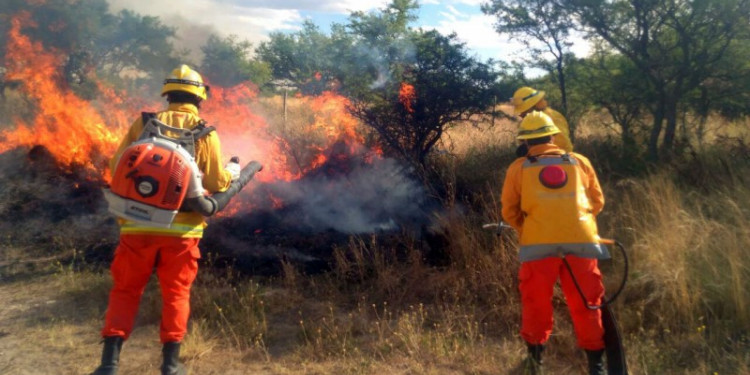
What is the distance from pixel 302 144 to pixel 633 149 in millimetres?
5144

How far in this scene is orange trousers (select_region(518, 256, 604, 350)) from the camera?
11.2 ft

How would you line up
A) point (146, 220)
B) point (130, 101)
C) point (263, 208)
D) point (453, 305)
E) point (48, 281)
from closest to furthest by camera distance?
point (146, 220), point (453, 305), point (48, 281), point (263, 208), point (130, 101)

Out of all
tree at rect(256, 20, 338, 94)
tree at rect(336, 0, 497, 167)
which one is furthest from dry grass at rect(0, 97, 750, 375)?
tree at rect(256, 20, 338, 94)

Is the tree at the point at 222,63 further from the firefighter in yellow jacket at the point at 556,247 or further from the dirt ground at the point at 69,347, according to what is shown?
the firefighter in yellow jacket at the point at 556,247

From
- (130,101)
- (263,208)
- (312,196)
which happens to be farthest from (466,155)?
(130,101)

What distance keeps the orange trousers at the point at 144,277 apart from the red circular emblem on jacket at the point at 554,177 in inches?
93.9

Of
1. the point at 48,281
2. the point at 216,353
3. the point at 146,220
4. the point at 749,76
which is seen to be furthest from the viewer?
the point at 749,76

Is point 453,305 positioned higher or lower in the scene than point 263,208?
lower

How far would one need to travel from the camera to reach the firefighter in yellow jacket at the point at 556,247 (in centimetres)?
340

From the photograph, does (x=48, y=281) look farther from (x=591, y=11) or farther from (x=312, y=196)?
(x=591, y=11)

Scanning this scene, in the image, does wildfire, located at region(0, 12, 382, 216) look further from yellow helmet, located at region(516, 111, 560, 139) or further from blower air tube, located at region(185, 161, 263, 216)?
yellow helmet, located at region(516, 111, 560, 139)

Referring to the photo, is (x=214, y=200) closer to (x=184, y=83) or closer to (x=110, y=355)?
(x=184, y=83)

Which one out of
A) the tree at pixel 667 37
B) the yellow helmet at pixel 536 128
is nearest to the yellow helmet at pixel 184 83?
the yellow helmet at pixel 536 128

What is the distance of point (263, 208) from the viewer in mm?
7406
